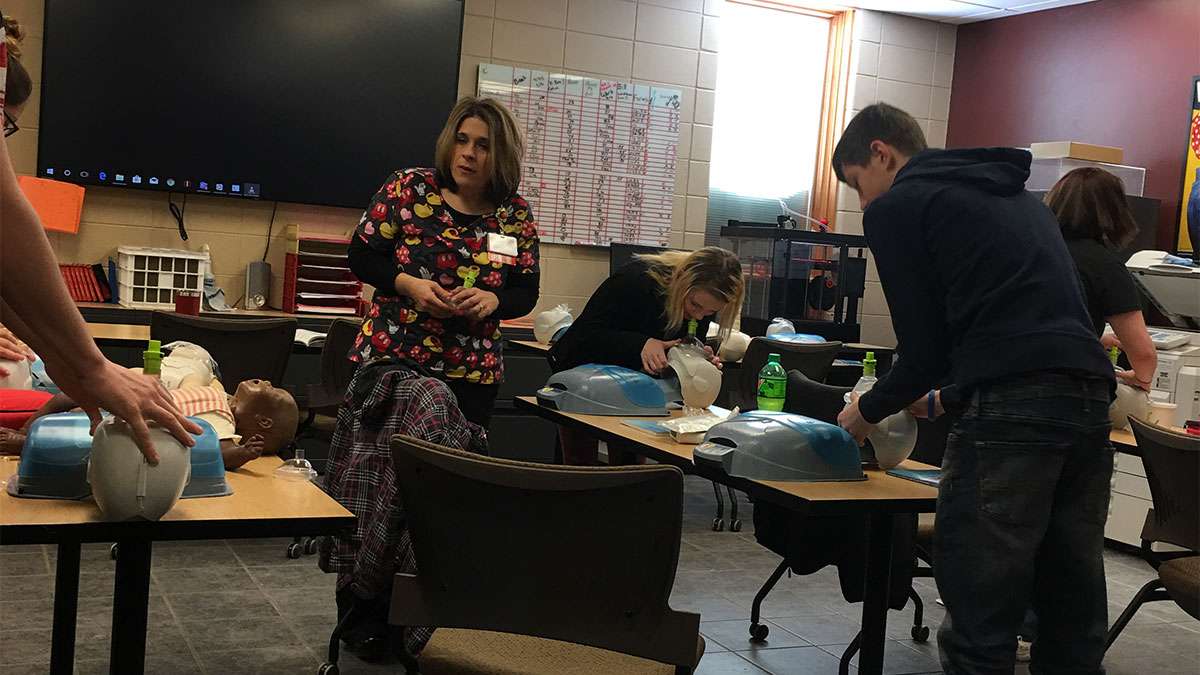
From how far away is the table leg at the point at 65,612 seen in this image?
2.40m

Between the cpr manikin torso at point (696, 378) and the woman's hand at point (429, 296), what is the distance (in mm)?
761

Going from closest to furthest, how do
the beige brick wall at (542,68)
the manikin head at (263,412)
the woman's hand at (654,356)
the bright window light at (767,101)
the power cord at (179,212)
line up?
the manikin head at (263,412) < the woman's hand at (654,356) < the beige brick wall at (542,68) < the power cord at (179,212) < the bright window light at (767,101)

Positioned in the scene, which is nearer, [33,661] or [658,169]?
[33,661]

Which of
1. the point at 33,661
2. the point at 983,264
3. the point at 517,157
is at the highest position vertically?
the point at 517,157

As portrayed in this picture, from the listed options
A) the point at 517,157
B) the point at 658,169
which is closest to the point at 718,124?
the point at 658,169

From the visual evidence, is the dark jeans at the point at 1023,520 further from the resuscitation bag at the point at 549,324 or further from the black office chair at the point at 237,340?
the resuscitation bag at the point at 549,324

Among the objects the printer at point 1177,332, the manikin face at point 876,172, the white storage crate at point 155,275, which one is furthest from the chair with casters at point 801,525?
the white storage crate at point 155,275

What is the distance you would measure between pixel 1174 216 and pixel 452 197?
4760 mm

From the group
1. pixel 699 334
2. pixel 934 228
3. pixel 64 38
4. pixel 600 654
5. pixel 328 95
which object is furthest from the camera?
pixel 328 95

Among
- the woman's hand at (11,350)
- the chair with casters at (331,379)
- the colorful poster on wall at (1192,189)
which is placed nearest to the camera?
the woman's hand at (11,350)

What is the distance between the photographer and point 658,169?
7.03m

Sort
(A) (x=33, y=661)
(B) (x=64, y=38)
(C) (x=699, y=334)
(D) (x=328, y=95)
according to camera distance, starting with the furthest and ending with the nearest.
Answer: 1. (D) (x=328, y=95)
2. (B) (x=64, y=38)
3. (C) (x=699, y=334)
4. (A) (x=33, y=661)

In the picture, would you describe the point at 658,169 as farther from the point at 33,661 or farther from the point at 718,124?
the point at 33,661

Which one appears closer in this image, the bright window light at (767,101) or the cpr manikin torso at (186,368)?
the cpr manikin torso at (186,368)
